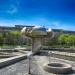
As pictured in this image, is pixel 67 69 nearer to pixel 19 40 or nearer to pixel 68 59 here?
pixel 68 59

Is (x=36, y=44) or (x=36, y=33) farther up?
(x=36, y=33)

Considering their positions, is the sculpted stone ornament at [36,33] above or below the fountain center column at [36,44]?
above

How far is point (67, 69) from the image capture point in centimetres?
1284

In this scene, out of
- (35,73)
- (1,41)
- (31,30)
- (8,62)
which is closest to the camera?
(35,73)

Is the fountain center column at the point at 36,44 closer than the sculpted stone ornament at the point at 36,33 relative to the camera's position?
No

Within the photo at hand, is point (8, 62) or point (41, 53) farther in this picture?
point (41, 53)

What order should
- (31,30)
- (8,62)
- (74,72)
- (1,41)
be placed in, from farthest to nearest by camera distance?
(1,41), (31,30), (8,62), (74,72)

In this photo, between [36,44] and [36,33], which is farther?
[36,44]

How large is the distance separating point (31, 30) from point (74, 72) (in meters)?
11.0

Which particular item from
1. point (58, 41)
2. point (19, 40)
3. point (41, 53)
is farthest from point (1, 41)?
point (41, 53)

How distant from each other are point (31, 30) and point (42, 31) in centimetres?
125

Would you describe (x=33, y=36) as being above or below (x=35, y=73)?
above

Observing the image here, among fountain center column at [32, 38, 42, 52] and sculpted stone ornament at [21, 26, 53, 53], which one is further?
fountain center column at [32, 38, 42, 52]

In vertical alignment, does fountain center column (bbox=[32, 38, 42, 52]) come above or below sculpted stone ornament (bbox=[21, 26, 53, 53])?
below
